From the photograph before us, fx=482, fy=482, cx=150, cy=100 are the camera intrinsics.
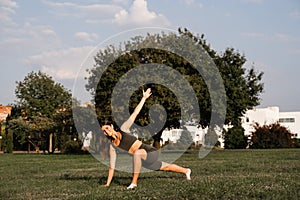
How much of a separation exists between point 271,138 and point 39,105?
30915 mm

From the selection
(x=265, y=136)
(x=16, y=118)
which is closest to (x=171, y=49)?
(x=265, y=136)

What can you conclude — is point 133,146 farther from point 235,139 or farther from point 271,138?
point 235,139

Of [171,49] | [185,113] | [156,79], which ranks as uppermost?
[171,49]

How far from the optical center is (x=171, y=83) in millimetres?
37125

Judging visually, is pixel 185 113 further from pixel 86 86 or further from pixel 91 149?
pixel 91 149

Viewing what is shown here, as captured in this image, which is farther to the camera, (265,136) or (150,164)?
(265,136)

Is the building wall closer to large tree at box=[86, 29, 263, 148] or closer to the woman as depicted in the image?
large tree at box=[86, 29, 263, 148]

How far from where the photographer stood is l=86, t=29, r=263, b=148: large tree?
37.0 metres

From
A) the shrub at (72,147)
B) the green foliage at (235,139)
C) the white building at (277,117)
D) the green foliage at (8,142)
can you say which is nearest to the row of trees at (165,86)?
the shrub at (72,147)

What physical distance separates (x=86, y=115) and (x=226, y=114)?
1247 centimetres

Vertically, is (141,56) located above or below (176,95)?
above

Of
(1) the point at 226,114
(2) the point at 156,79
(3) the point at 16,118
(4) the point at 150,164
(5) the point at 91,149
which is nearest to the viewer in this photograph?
(4) the point at 150,164

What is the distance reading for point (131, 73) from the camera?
3694 centimetres

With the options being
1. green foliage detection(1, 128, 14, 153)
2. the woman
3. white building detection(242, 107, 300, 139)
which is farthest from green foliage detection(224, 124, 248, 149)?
the woman
